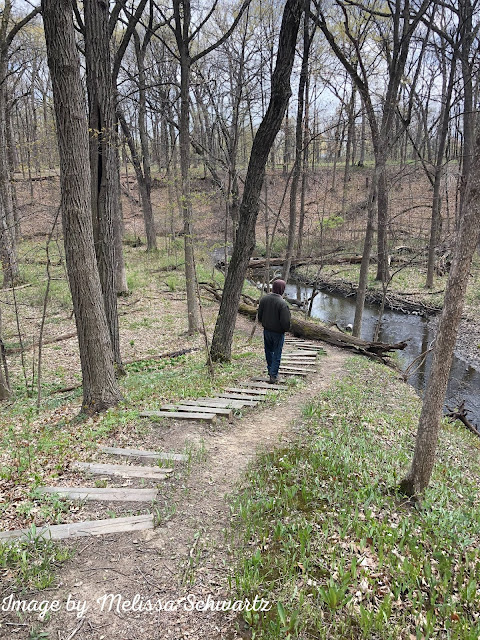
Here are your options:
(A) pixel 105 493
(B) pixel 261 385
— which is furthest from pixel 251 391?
(A) pixel 105 493

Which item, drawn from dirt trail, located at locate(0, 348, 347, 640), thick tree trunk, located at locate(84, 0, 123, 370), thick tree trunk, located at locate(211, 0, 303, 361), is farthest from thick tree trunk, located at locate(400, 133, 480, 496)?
thick tree trunk, located at locate(84, 0, 123, 370)

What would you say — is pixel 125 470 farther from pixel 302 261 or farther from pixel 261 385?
pixel 302 261

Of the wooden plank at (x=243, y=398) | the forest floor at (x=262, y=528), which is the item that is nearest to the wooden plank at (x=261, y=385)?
the forest floor at (x=262, y=528)

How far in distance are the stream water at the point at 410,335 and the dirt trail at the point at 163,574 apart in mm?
7787

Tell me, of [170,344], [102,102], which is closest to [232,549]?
[102,102]

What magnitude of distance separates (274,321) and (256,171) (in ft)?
10.7

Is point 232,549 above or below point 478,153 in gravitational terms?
below

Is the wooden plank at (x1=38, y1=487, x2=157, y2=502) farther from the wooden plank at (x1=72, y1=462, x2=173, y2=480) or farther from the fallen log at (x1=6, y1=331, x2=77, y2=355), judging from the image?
the fallen log at (x1=6, y1=331, x2=77, y2=355)

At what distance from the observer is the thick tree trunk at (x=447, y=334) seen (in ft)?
12.8

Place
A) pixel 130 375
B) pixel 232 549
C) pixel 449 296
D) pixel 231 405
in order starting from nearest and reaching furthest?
pixel 232 549 < pixel 449 296 < pixel 231 405 < pixel 130 375

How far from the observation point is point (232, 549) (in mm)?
3816

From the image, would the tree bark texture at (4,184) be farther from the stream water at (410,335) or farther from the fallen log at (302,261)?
the fallen log at (302,261)

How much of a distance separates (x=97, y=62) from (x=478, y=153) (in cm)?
650

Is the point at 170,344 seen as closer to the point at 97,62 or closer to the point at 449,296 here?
the point at 97,62
